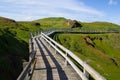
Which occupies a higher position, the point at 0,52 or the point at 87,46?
the point at 0,52

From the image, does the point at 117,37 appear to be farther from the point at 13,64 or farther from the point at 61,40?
the point at 13,64

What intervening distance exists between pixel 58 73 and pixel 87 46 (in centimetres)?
6653

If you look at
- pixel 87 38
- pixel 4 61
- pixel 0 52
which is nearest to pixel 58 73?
pixel 4 61

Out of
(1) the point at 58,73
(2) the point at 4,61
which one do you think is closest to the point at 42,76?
(1) the point at 58,73

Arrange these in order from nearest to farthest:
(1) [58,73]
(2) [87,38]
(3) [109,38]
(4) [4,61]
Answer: (1) [58,73] < (4) [4,61] < (2) [87,38] < (3) [109,38]

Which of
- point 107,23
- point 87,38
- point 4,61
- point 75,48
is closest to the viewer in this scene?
point 4,61

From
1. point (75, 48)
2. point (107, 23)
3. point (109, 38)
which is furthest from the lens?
point (107, 23)

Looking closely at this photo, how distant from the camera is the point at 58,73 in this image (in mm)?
15766

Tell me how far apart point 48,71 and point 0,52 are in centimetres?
660

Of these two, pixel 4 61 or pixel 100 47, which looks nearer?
pixel 4 61

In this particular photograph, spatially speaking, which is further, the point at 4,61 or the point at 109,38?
the point at 109,38

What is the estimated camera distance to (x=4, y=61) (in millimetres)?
19750

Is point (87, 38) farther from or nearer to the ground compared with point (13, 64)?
nearer to the ground

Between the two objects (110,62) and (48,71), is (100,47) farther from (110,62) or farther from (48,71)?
(48,71)
